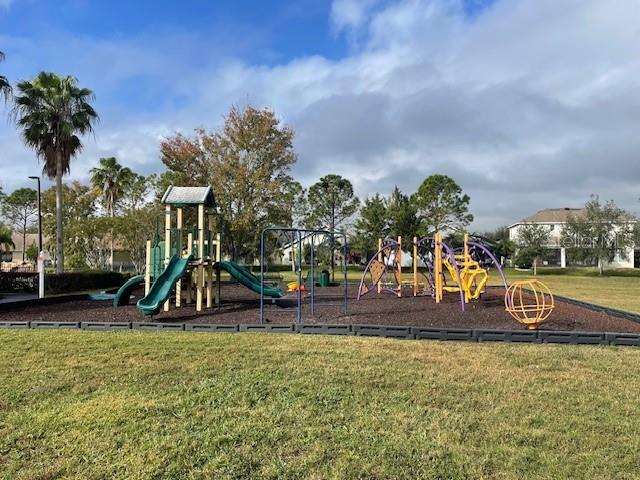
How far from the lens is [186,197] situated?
488 inches

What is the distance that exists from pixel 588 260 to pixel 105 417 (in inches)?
2024

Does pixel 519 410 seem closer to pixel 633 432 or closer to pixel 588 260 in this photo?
pixel 633 432

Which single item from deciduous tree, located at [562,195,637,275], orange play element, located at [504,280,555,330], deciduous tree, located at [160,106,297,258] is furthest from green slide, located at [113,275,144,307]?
deciduous tree, located at [562,195,637,275]

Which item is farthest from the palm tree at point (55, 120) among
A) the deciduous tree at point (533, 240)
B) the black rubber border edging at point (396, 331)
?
the deciduous tree at point (533, 240)

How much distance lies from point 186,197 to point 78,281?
11.0 metres

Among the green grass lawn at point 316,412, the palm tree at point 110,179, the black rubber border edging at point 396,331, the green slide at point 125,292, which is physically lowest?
the green grass lawn at point 316,412

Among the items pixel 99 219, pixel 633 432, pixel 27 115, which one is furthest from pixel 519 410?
pixel 99 219

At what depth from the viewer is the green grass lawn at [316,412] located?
3.27 m

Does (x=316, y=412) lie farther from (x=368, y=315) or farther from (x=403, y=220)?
(x=403, y=220)

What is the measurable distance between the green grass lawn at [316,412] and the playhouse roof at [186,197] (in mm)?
5978

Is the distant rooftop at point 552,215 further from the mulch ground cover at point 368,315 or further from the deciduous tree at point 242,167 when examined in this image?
the mulch ground cover at point 368,315

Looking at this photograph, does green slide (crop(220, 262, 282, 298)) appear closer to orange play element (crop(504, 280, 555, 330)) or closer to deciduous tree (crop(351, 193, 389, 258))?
orange play element (crop(504, 280, 555, 330))

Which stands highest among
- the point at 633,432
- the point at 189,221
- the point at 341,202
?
the point at 341,202

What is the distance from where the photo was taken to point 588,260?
→ 158 feet
